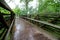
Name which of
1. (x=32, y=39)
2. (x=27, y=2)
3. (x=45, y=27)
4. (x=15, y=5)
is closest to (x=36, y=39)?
(x=32, y=39)

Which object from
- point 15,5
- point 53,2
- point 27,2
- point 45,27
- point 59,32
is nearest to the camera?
point 59,32

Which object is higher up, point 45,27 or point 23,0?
point 23,0

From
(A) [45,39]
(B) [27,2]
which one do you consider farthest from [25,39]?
(B) [27,2]

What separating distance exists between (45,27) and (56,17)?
1280 millimetres

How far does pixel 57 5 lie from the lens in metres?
6.84

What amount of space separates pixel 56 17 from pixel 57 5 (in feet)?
9.49

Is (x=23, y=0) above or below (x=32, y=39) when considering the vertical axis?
above

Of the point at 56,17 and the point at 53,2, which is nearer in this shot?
the point at 56,17

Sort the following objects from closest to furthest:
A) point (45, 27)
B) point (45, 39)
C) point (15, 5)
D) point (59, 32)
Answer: point (45, 39), point (59, 32), point (45, 27), point (15, 5)

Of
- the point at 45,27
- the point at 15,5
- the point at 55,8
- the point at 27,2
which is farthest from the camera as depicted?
the point at 15,5

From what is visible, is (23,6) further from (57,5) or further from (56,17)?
(56,17)

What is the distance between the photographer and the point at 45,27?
5.31m

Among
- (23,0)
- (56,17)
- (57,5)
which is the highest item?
(23,0)

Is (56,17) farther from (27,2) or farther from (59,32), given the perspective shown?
(27,2)
